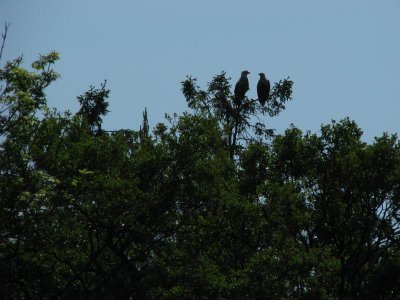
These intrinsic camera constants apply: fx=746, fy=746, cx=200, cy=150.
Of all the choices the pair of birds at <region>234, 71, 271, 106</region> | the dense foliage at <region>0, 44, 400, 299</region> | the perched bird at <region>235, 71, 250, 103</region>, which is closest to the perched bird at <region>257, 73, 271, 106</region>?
the pair of birds at <region>234, 71, 271, 106</region>

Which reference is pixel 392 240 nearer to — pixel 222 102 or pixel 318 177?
pixel 318 177

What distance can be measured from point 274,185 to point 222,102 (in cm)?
1040

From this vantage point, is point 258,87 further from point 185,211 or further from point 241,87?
point 185,211

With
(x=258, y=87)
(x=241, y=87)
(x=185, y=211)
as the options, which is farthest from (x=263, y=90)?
(x=185, y=211)

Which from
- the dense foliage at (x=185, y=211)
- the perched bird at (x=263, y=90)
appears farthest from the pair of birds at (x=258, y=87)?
the dense foliage at (x=185, y=211)

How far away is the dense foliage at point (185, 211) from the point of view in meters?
21.8

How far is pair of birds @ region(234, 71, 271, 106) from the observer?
120 ft

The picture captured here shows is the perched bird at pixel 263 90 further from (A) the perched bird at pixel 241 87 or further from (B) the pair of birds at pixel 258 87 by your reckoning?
(A) the perched bird at pixel 241 87

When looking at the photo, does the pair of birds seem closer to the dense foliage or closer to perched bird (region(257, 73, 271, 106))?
perched bird (region(257, 73, 271, 106))

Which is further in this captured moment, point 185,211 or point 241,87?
point 241,87

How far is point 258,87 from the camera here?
37188 millimetres

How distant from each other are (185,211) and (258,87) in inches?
521

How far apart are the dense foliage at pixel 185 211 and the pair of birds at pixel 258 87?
5229 mm

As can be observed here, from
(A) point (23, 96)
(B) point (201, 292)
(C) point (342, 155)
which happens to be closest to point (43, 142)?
(A) point (23, 96)
